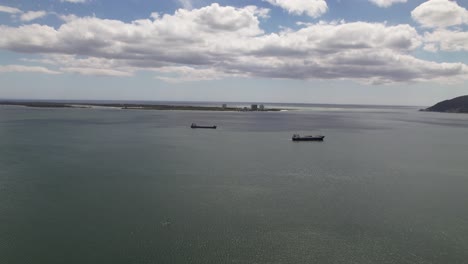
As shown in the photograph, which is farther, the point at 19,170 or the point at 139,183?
the point at 19,170

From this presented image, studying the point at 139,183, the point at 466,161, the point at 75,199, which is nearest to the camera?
the point at 75,199

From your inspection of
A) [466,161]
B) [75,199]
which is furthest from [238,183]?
[466,161]

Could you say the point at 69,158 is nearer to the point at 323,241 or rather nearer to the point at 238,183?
the point at 238,183

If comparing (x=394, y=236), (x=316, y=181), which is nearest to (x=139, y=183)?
(x=316, y=181)

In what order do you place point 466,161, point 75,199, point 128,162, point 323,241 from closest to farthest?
point 323,241 < point 75,199 < point 128,162 < point 466,161

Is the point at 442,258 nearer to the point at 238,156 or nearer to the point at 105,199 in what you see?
the point at 105,199

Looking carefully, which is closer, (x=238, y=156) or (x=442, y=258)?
(x=442, y=258)

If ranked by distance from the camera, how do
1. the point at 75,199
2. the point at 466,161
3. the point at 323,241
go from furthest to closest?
the point at 466,161, the point at 75,199, the point at 323,241
